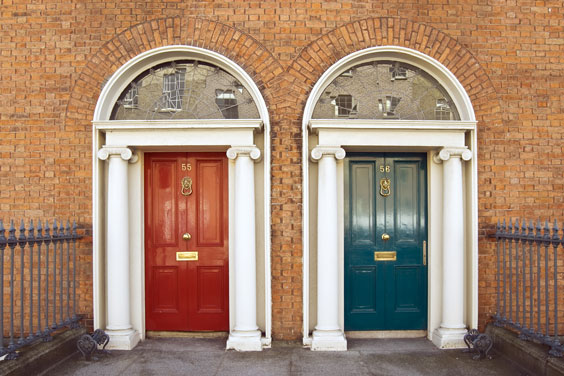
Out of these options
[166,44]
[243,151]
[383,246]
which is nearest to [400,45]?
[243,151]

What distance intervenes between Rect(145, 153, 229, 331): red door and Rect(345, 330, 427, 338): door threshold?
1.72 metres

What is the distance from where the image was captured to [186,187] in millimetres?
5719

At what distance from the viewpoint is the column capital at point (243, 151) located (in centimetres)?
532

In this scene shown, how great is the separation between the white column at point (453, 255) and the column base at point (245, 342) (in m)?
2.28

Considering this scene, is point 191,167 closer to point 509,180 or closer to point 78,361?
point 78,361

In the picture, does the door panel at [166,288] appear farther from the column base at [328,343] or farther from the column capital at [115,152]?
the column base at [328,343]

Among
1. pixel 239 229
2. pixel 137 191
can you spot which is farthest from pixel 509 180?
pixel 137 191

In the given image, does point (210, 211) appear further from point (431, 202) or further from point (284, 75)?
point (431, 202)

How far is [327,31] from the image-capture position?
550 centimetres

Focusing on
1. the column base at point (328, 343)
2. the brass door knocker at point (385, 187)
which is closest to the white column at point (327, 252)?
the column base at point (328, 343)

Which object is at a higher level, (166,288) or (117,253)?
(117,253)

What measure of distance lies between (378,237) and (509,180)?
182 cm

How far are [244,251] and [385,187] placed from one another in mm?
2045

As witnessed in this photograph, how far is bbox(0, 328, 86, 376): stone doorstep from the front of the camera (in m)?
4.14
